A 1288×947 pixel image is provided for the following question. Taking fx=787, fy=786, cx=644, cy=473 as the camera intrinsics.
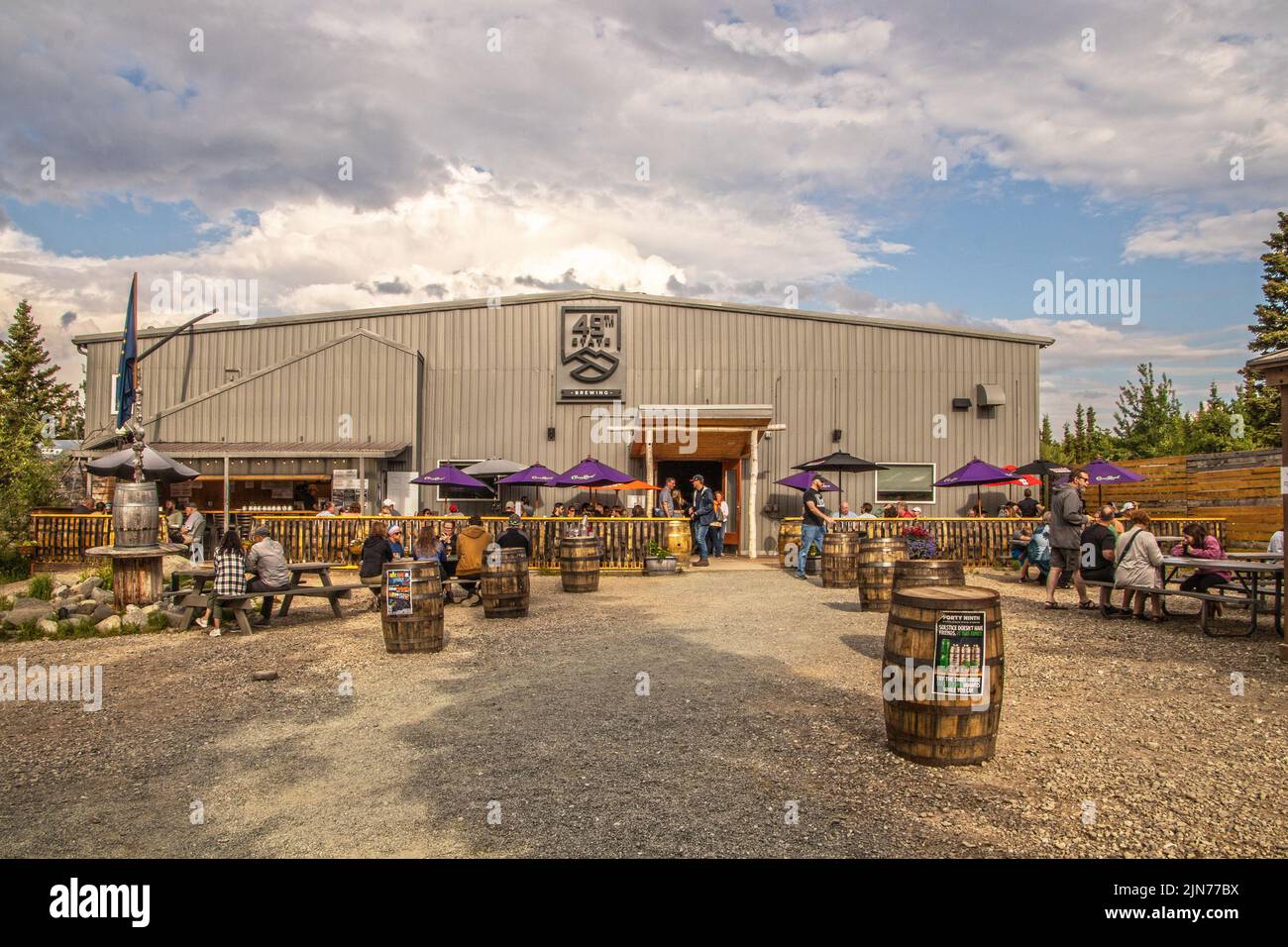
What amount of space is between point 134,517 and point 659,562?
884 cm

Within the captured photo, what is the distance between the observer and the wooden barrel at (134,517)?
10875 mm

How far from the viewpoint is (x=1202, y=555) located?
33.7ft

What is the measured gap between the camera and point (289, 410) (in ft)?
Result: 69.5

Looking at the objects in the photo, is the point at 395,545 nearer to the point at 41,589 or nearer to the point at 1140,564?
the point at 41,589

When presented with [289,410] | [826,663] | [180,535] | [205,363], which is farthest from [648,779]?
[205,363]

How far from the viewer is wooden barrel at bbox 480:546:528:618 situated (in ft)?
34.2

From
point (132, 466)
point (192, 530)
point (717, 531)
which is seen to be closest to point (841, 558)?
point (717, 531)

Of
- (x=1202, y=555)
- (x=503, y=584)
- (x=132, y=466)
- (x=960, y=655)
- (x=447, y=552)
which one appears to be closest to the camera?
(x=960, y=655)

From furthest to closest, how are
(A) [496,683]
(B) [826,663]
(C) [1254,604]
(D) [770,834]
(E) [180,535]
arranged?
1. (E) [180,535]
2. (C) [1254,604]
3. (B) [826,663]
4. (A) [496,683]
5. (D) [770,834]

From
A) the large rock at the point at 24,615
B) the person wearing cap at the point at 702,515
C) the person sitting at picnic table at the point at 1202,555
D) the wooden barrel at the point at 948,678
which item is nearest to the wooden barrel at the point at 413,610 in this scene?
the wooden barrel at the point at 948,678

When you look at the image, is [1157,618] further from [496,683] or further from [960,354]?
[960,354]

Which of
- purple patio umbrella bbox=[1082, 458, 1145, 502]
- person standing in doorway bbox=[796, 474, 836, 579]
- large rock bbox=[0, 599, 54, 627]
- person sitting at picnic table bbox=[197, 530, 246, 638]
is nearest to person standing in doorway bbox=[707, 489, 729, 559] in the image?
person standing in doorway bbox=[796, 474, 836, 579]

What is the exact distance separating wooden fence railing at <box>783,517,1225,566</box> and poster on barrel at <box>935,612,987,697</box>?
12380 millimetres

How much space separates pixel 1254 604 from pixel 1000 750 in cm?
559
